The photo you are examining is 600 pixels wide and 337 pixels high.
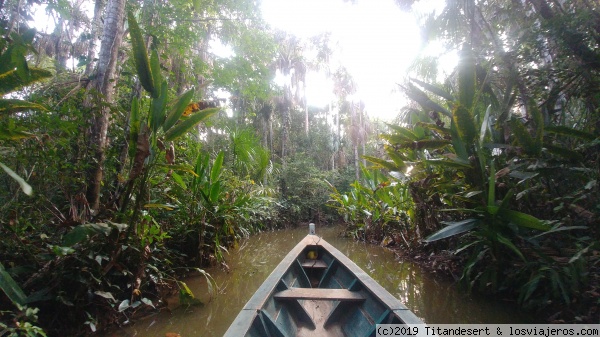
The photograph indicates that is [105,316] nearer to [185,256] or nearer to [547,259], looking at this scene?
[185,256]

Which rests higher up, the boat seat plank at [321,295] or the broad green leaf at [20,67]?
the broad green leaf at [20,67]

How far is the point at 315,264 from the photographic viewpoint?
13.5ft

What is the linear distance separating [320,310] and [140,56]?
2927 mm

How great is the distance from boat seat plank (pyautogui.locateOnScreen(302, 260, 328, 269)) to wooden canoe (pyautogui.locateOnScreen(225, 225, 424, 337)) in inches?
26.6

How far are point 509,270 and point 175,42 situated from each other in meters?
6.64

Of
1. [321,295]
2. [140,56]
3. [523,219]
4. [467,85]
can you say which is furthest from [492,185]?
[140,56]

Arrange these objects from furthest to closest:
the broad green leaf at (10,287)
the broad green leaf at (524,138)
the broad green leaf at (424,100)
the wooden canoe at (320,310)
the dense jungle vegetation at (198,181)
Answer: the broad green leaf at (424,100)
the broad green leaf at (524,138)
the dense jungle vegetation at (198,181)
the wooden canoe at (320,310)
the broad green leaf at (10,287)

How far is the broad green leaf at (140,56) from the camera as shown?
265 centimetres

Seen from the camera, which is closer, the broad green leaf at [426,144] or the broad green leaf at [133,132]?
the broad green leaf at [133,132]

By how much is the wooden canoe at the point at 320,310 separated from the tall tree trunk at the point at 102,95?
2.05 m

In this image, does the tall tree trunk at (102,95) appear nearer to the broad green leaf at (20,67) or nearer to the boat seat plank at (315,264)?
the broad green leaf at (20,67)

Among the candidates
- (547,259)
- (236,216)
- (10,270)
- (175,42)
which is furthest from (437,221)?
(175,42)

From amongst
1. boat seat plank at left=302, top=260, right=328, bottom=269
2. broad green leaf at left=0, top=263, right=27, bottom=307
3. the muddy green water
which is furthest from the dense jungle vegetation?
boat seat plank at left=302, top=260, right=328, bottom=269

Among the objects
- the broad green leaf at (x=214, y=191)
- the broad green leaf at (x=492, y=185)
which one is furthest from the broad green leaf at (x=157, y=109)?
the broad green leaf at (x=492, y=185)
